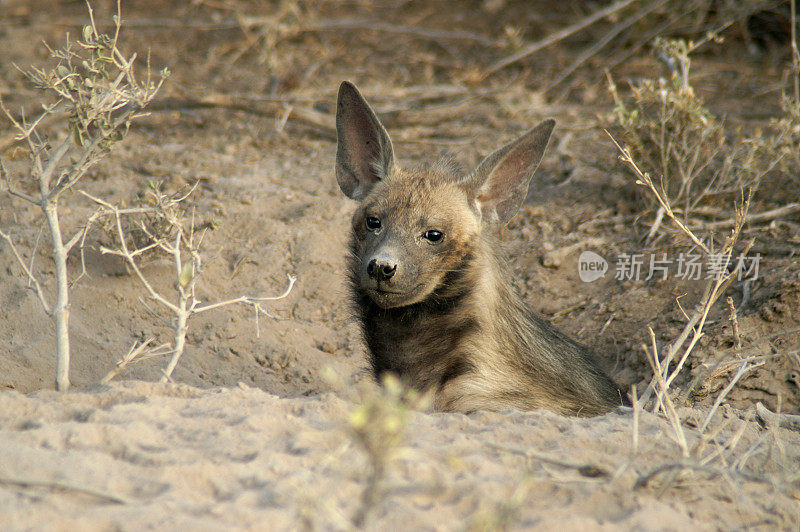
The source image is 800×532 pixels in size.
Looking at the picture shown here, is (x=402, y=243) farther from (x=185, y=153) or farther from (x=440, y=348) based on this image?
(x=185, y=153)

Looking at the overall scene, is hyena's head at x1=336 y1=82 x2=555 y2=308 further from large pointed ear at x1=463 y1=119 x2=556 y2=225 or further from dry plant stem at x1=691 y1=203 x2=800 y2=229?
→ dry plant stem at x1=691 y1=203 x2=800 y2=229

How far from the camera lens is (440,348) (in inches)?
143

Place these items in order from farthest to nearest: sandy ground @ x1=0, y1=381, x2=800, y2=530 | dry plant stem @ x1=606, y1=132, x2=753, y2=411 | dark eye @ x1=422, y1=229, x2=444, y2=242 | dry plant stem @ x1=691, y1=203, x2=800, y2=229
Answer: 1. dry plant stem @ x1=691, y1=203, x2=800, y2=229
2. dark eye @ x1=422, y1=229, x2=444, y2=242
3. dry plant stem @ x1=606, y1=132, x2=753, y2=411
4. sandy ground @ x1=0, y1=381, x2=800, y2=530

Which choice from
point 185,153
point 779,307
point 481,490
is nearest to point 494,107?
point 185,153

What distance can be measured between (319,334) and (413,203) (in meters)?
1.38

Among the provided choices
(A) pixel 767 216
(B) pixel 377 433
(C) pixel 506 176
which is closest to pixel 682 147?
(A) pixel 767 216

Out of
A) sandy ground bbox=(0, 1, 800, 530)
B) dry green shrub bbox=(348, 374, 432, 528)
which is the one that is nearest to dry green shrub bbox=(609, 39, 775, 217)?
sandy ground bbox=(0, 1, 800, 530)

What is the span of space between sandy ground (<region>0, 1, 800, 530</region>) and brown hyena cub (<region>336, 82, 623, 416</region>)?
50cm

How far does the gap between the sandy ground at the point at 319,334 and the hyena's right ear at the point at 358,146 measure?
3.02ft

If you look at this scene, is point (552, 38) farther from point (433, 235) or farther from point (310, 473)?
point (310, 473)

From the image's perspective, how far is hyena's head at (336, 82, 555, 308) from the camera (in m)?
3.49

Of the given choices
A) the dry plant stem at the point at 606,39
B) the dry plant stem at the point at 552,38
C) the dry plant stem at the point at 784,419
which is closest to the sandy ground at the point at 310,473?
the dry plant stem at the point at 784,419

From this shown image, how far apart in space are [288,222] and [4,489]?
11.0 ft

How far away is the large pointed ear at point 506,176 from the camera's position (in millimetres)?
3799
